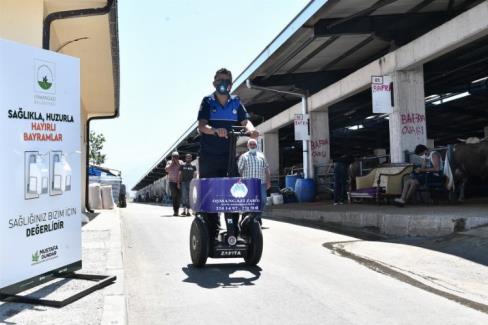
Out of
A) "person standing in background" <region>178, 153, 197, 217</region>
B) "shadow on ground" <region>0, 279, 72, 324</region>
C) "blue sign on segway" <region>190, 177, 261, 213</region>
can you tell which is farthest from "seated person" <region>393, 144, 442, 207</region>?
"shadow on ground" <region>0, 279, 72, 324</region>

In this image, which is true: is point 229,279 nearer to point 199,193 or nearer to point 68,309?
point 199,193

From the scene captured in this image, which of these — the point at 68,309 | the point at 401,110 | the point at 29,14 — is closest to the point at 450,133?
the point at 401,110

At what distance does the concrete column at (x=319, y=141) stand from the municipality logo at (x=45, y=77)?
52.7 ft

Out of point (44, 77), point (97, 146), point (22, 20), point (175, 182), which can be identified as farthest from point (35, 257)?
point (97, 146)

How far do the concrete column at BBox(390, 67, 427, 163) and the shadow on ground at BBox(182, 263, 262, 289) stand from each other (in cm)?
867

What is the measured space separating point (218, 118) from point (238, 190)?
99cm

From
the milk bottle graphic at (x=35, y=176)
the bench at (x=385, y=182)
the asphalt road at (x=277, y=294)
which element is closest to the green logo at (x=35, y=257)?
the milk bottle graphic at (x=35, y=176)

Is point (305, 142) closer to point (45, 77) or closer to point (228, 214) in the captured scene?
point (228, 214)

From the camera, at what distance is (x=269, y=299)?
5113mm

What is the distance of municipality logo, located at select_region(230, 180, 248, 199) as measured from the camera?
609 centimetres

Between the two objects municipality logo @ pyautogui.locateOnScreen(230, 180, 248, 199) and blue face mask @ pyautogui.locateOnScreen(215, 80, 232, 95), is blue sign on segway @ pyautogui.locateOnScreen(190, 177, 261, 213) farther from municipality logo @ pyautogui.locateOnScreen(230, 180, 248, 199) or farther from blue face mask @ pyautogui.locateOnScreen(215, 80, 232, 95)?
blue face mask @ pyautogui.locateOnScreen(215, 80, 232, 95)

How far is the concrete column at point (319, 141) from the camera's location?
806 inches

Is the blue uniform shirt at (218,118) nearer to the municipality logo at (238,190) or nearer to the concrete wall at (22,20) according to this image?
the municipality logo at (238,190)

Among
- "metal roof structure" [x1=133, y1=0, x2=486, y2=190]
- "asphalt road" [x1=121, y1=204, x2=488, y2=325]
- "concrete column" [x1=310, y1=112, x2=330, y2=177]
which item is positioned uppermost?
"metal roof structure" [x1=133, y1=0, x2=486, y2=190]
